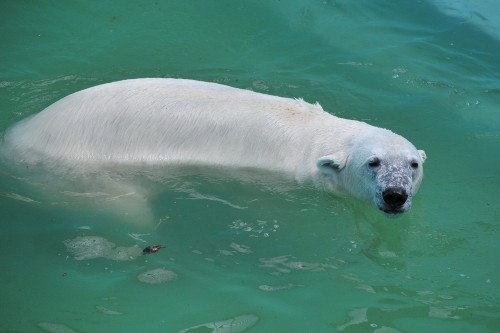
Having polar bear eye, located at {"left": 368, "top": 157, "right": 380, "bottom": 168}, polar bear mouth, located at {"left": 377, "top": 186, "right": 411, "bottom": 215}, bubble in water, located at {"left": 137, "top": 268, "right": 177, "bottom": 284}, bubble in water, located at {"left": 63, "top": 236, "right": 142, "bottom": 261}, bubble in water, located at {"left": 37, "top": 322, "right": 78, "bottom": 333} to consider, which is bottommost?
bubble in water, located at {"left": 37, "top": 322, "right": 78, "bottom": 333}

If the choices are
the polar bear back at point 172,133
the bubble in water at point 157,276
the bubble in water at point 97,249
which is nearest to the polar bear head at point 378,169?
the polar bear back at point 172,133

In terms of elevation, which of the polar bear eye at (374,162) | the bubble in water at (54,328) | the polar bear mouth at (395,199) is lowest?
the bubble in water at (54,328)

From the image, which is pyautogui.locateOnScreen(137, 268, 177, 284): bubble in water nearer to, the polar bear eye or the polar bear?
the polar bear

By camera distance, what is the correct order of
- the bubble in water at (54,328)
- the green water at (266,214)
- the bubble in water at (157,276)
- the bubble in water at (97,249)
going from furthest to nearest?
the bubble in water at (97,249) < the bubble in water at (157,276) < the green water at (266,214) < the bubble in water at (54,328)

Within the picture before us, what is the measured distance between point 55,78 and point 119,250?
3.13 metres

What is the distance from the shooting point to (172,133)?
634cm

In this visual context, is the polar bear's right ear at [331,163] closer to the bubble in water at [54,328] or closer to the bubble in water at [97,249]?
the bubble in water at [97,249]

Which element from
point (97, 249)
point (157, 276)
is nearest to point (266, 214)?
point (157, 276)

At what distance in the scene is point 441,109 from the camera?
8.31 m

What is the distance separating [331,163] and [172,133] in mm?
1308

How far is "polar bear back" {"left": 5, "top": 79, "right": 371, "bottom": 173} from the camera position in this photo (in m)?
6.30

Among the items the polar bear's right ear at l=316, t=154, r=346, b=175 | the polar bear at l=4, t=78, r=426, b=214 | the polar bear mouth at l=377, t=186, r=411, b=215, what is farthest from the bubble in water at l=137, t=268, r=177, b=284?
the polar bear mouth at l=377, t=186, r=411, b=215

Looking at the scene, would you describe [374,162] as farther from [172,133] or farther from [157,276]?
[157,276]

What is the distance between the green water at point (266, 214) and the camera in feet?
17.3
